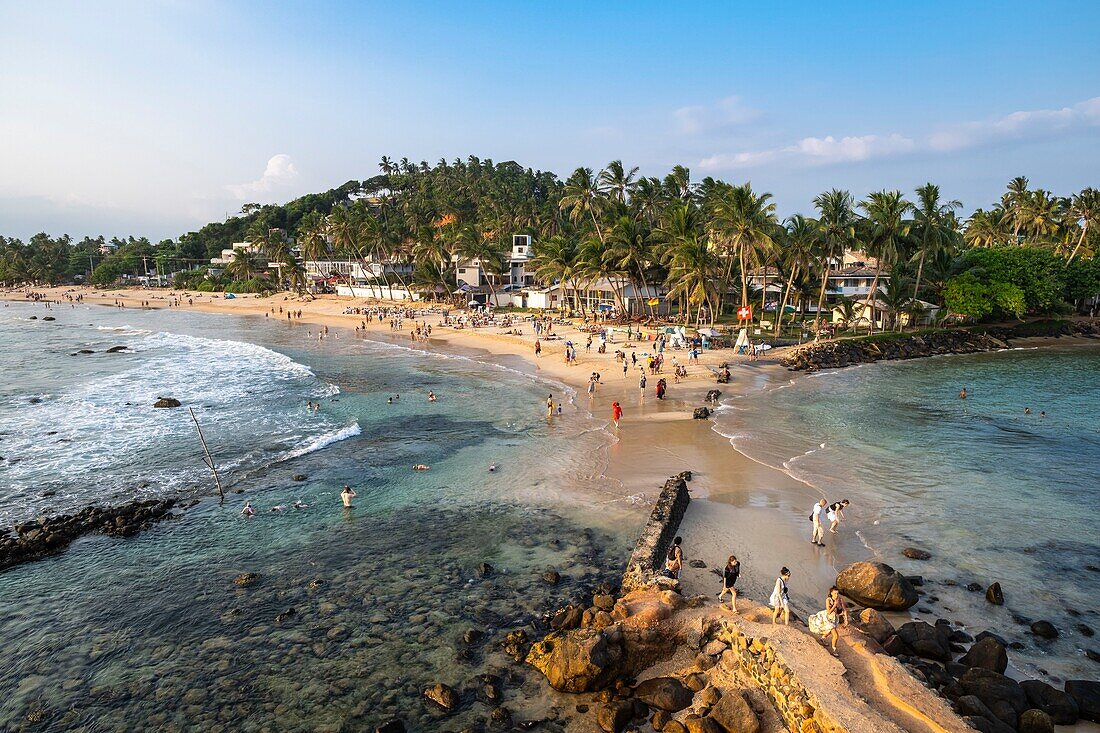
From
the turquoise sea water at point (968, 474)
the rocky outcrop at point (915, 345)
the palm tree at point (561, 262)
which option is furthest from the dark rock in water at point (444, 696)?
the palm tree at point (561, 262)

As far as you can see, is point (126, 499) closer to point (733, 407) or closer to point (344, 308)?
point (733, 407)

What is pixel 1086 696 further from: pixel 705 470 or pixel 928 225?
pixel 928 225

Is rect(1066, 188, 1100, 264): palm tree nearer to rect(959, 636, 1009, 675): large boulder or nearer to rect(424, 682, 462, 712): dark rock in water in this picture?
rect(959, 636, 1009, 675): large boulder

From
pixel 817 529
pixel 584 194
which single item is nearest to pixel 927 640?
pixel 817 529

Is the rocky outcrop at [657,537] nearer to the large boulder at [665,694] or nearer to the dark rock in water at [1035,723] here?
the large boulder at [665,694]

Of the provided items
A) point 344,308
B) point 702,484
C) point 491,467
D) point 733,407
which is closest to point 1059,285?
point 733,407

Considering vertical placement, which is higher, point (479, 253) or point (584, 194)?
point (584, 194)

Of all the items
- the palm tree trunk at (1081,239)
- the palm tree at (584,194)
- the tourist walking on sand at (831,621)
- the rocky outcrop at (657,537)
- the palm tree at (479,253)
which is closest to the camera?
the tourist walking on sand at (831,621)

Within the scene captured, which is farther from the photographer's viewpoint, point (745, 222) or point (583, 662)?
point (745, 222)
